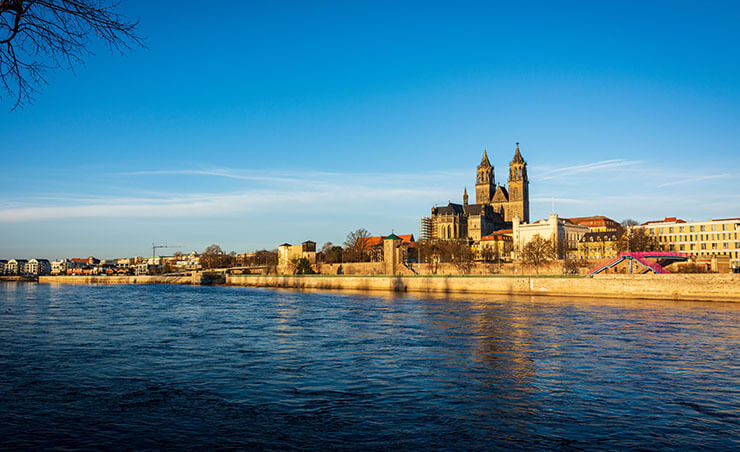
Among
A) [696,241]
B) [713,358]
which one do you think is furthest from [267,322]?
[696,241]

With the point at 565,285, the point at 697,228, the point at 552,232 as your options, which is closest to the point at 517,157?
the point at 552,232

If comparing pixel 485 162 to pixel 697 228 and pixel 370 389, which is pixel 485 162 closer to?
pixel 697 228

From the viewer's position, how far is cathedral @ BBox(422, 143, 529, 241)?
15112 centimetres

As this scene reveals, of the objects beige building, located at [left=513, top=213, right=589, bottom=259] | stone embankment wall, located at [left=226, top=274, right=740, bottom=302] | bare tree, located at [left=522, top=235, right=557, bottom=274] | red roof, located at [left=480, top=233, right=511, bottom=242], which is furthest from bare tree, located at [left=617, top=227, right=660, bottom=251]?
red roof, located at [left=480, top=233, right=511, bottom=242]

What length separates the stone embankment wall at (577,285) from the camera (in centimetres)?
4359

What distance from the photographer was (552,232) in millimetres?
119562

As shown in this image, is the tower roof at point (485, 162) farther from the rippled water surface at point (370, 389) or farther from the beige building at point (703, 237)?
the rippled water surface at point (370, 389)

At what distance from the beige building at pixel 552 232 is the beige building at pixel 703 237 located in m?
17.5

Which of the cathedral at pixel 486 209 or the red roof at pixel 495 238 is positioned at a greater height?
the cathedral at pixel 486 209

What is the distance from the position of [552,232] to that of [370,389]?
4531 inches

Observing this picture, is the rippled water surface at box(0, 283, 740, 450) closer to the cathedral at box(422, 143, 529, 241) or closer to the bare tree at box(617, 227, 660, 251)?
the bare tree at box(617, 227, 660, 251)

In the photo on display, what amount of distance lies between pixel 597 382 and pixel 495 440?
558 centimetres

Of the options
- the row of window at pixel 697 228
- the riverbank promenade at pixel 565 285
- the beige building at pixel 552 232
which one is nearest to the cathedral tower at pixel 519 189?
the beige building at pixel 552 232

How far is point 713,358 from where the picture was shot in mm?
16453
